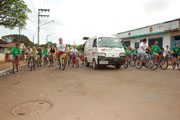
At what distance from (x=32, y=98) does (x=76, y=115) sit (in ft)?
5.36

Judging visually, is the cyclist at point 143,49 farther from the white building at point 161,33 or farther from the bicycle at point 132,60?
the white building at point 161,33

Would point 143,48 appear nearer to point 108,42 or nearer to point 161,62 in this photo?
point 161,62

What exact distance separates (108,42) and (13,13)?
31.0 feet

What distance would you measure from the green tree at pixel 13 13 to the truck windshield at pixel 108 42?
8.33m

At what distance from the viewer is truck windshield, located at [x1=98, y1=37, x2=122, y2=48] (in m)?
9.77

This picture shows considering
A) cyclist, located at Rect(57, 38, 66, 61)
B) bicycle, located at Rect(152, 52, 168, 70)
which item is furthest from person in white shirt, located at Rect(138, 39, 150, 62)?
cyclist, located at Rect(57, 38, 66, 61)

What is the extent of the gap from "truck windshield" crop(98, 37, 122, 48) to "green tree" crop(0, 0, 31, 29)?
8329mm

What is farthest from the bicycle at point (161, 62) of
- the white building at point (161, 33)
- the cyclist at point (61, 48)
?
the white building at point (161, 33)

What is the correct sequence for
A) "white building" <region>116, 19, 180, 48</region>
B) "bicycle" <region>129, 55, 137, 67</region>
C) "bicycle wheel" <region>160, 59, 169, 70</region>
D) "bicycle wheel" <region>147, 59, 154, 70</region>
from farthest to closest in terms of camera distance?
1. "white building" <region>116, 19, 180, 48</region>
2. "bicycle" <region>129, 55, 137, 67</region>
3. "bicycle wheel" <region>160, 59, 169, 70</region>
4. "bicycle wheel" <region>147, 59, 154, 70</region>

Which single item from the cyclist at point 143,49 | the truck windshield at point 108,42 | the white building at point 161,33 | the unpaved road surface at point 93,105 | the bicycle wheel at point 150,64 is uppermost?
the white building at point 161,33

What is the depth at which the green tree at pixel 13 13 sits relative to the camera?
13.0 m

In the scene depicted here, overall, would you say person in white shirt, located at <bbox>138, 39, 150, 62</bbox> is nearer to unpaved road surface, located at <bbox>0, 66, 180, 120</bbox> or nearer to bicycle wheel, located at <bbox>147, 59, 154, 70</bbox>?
bicycle wheel, located at <bbox>147, 59, 154, 70</bbox>

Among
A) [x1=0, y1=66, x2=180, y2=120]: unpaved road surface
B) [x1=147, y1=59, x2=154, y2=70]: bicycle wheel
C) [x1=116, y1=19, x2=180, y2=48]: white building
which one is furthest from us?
[x1=116, y1=19, x2=180, y2=48]: white building

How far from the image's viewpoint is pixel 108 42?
995 cm
